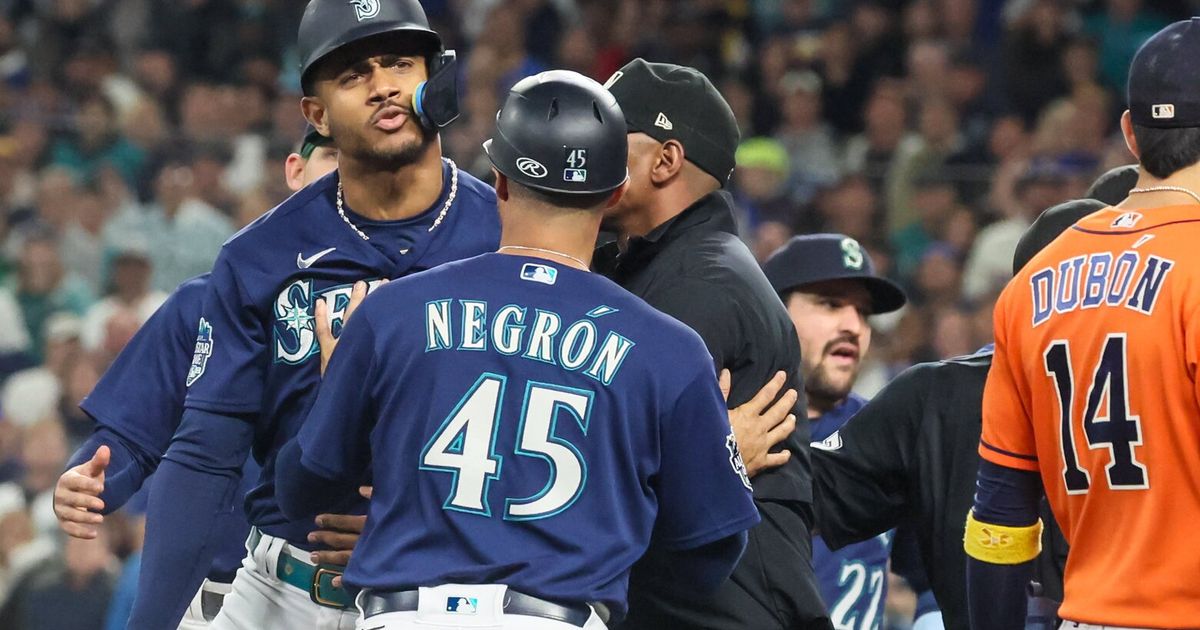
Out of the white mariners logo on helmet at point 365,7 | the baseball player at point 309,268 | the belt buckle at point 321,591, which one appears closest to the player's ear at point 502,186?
the baseball player at point 309,268

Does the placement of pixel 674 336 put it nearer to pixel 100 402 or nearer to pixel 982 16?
pixel 100 402

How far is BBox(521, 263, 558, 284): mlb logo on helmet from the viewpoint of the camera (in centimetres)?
323

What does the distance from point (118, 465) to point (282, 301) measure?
0.74m

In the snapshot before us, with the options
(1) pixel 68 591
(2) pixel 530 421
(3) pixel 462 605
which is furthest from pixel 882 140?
(3) pixel 462 605

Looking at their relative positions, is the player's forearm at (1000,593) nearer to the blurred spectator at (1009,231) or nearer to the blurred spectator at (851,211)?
the blurred spectator at (1009,231)

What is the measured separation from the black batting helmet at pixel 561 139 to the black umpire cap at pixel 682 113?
83 cm

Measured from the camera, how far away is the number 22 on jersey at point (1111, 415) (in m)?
3.28

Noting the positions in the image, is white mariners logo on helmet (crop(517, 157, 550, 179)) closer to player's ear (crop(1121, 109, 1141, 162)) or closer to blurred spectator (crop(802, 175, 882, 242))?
player's ear (crop(1121, 109, 1141, 162))

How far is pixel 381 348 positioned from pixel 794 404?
3.92 feet

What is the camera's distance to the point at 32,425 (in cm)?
961

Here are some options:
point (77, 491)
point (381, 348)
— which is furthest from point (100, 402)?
point (381, 348)

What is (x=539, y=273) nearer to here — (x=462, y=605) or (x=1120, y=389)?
(x=462, y=605)

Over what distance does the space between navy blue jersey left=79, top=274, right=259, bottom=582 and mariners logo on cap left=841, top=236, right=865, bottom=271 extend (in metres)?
2.14

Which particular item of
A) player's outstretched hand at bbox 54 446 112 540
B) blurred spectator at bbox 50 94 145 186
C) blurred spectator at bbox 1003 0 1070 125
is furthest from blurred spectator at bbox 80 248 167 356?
player's outstretched hand at bbox 54 446 112 540
